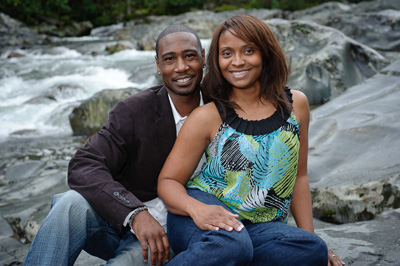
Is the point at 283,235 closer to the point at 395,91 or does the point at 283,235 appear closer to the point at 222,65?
the point at 222,65

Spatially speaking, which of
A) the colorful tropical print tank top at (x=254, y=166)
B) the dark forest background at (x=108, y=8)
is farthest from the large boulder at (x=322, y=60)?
the dark forest background at (x=108, y=8)

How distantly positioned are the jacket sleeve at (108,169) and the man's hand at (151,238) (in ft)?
0.25

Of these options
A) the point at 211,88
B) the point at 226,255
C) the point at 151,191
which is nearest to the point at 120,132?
the point at 151,191

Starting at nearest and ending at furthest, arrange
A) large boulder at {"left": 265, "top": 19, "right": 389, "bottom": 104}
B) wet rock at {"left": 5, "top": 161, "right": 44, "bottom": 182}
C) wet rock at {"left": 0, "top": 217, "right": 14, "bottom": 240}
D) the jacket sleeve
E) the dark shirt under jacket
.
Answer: the jacket sleeve < the dark shirt under jacket < wet rock at {"left": 0, "top": 217, "right": 14, "bottom": 240} < wet rock at {"left": 5, "top": 161, "right": 44, "bottom": 182} < large boulder at {"left": 265, "top": 19, "right": 389, "bottom": 104}

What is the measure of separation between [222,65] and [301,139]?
0.59m

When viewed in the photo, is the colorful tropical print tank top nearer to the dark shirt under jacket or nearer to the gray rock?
the dark shirt under jacket

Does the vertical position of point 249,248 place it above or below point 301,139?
below

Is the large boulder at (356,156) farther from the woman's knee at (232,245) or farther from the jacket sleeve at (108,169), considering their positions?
the jacket sleeve at (108,169)

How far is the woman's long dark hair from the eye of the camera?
7.07ft

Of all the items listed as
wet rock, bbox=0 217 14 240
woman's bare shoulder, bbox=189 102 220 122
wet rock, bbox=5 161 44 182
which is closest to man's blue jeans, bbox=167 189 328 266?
woman's bare shoulder, bbox=189 102 220 122

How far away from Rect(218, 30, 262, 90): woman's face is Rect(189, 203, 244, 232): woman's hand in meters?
0.70

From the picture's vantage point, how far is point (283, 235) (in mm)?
1935

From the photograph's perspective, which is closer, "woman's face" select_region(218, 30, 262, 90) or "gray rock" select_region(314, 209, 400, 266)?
"woman's face" select_region(218, 30, 262, 90)

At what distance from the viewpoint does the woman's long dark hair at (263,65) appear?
2.16 metres
